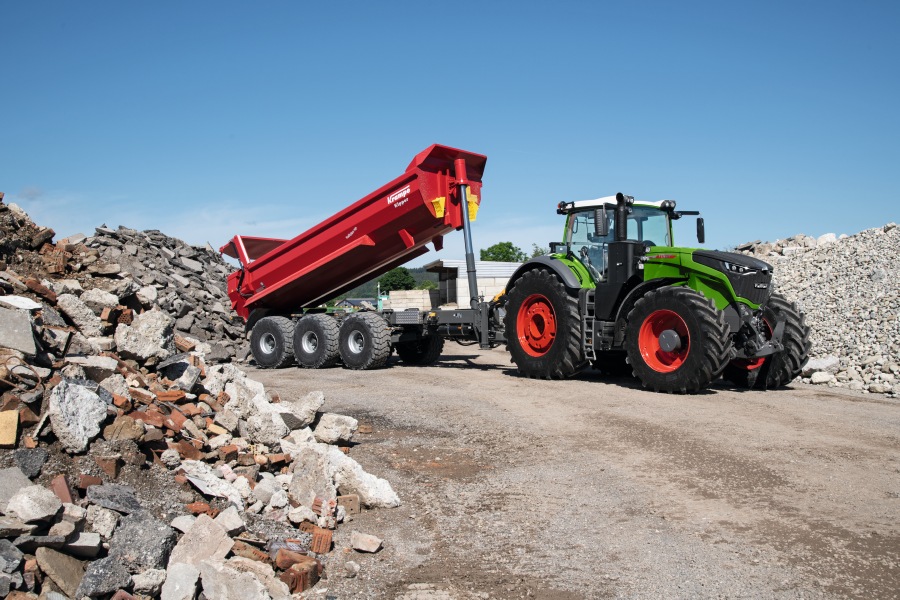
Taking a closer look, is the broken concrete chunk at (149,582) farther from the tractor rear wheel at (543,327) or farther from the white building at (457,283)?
the white building at (457,283)

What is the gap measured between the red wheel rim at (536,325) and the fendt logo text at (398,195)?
2413 mm

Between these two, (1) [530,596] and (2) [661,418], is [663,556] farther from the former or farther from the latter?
(2) [661,418]

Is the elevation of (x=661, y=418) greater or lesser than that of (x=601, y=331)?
lesser

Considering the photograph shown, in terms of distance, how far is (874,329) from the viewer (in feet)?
34.3

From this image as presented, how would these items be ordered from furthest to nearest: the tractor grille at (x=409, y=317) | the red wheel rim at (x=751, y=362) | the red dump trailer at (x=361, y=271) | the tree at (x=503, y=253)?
the tree at (x=503, y=253)
the tractor grille at (x=409, y=317)
the red dump trailer at (x=361, y=271)
the red wheel rim at (x=751, y=362)

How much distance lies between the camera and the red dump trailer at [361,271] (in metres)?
9.87

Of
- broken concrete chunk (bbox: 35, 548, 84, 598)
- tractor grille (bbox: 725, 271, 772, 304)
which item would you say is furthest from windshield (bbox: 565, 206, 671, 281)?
broken concrete chunk (bbox: 35, 548, 84, 598)

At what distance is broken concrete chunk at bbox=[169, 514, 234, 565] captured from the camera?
10.3ft

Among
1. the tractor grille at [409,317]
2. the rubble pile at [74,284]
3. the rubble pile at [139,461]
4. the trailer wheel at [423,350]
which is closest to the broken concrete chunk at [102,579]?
the rubble pile at [139,461]

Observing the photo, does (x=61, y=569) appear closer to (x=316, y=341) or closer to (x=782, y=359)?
(x=782, y=359)

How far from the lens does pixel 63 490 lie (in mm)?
3219

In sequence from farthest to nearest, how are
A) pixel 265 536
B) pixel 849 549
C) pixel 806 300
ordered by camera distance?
pixel 806 300 < pixel 265 536 < pixel 849 549

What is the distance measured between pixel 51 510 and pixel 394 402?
187 inches

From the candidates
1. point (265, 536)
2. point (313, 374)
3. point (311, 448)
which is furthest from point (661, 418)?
point (313, 374)
